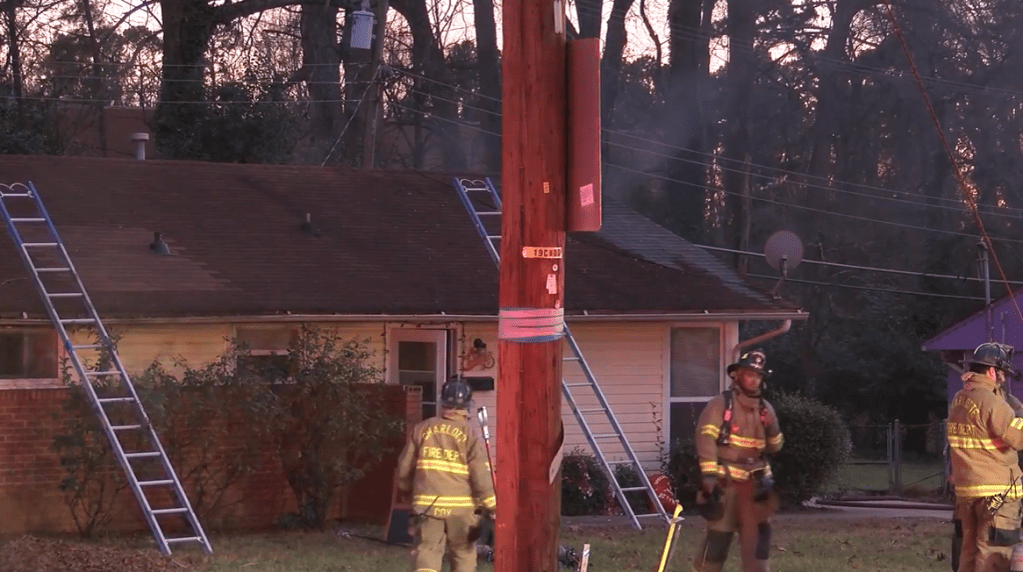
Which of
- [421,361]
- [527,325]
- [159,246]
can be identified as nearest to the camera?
[527,325]

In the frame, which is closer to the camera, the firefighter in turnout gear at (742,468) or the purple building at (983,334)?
the firefighter in turnout gear at (742,468)

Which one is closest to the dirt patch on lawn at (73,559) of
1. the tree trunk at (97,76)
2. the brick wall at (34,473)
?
the brick wall at (34,473)

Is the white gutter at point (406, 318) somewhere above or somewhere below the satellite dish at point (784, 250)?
below

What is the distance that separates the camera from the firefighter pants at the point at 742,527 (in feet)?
30.3

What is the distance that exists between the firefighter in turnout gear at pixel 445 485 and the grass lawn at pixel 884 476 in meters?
13.4

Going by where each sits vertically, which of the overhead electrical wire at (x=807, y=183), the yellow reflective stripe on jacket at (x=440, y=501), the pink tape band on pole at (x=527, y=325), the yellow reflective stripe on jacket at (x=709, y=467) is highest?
the overhead electrical wire at (x=807, y=183)

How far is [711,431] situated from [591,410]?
7.60 meters

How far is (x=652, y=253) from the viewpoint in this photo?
18984mm

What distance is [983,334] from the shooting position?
84.4ft

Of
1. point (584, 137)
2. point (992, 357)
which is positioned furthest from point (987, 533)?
point (584, 137)

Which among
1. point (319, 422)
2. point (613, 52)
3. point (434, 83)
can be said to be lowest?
point (319, 422)

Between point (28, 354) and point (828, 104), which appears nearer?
point (28, 354)

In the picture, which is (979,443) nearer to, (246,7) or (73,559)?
(73,559)

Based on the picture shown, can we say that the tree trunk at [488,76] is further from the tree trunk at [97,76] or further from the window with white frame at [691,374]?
the window with white frame at [691,374]
